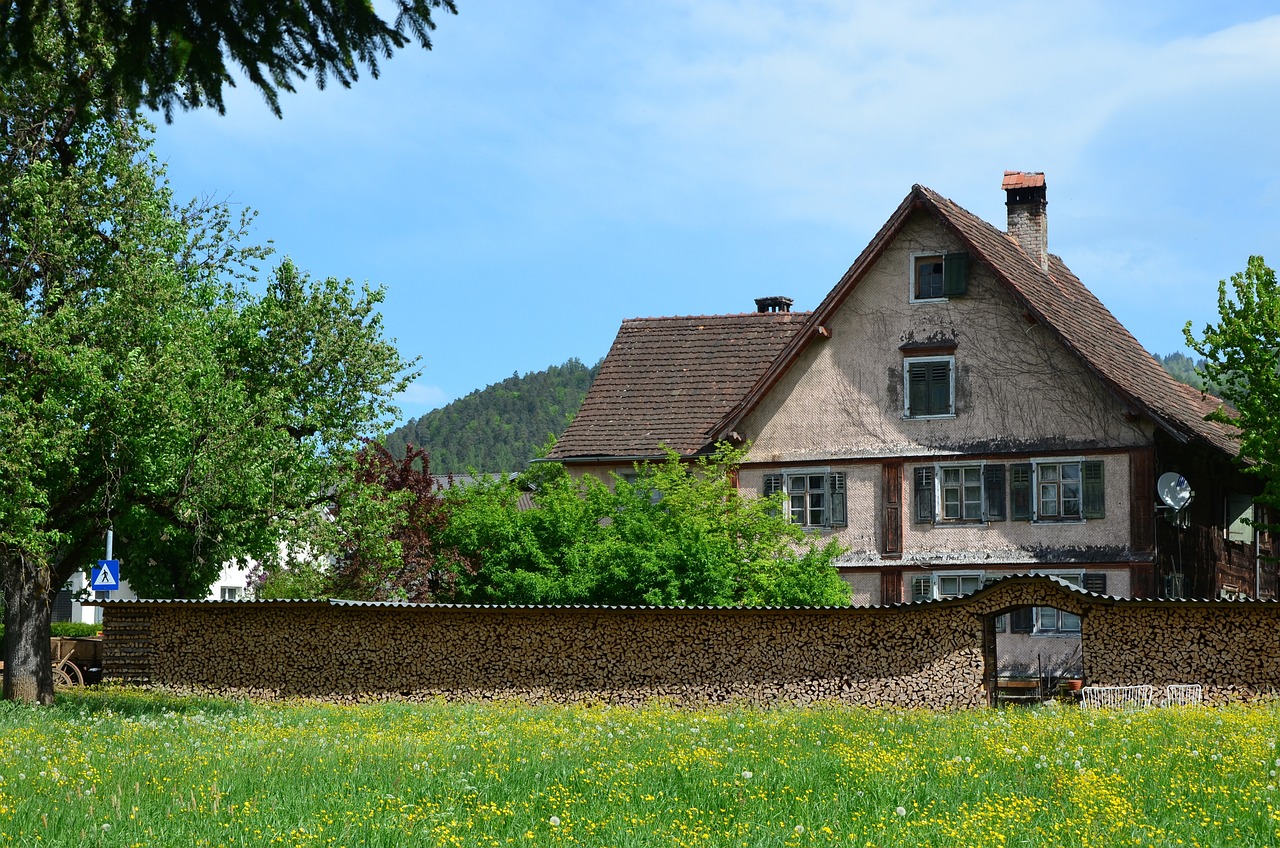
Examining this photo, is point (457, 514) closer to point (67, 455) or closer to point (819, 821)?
point (67, 455)

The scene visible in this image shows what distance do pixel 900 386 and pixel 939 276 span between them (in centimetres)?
282

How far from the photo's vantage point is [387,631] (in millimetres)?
29609

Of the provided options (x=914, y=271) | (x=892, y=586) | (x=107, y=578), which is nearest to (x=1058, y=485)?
(x=892, y=586)

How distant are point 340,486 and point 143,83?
20.9 metres

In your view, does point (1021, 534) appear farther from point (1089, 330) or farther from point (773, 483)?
point (1089, 330)

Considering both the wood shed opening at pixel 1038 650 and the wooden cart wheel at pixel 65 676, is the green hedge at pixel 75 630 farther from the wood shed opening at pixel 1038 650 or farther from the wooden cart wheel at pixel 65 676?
the wood shed opening at pixel 1038 650

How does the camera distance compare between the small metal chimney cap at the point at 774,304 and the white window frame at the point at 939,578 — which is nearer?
the white window frame at the point at 939,578

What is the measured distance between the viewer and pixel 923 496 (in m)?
35.1

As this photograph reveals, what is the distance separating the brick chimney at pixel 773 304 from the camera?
45750mm

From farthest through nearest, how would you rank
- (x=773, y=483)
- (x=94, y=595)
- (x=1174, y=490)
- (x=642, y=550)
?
1. (x=94, y=595)
2. (x=773, y=483)
3. (x=1174, y=490)
4. (x=642, y=550)

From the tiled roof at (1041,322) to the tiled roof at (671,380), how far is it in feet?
8.31

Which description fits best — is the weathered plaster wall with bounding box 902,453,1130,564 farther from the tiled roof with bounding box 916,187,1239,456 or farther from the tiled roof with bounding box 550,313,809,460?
the tiled roof with bounding box 550,313,809,460

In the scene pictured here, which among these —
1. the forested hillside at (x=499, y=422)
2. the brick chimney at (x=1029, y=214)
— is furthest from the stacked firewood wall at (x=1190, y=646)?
the forested hillside at (x=499, y=422)

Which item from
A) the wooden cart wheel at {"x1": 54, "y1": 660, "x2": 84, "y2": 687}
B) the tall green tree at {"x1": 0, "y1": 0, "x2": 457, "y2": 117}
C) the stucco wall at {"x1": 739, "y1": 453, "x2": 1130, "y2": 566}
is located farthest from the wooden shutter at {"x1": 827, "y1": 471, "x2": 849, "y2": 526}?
the tall green tree at {"x1": 0, "y1": 0, "x2": 457, "y2": 117}
